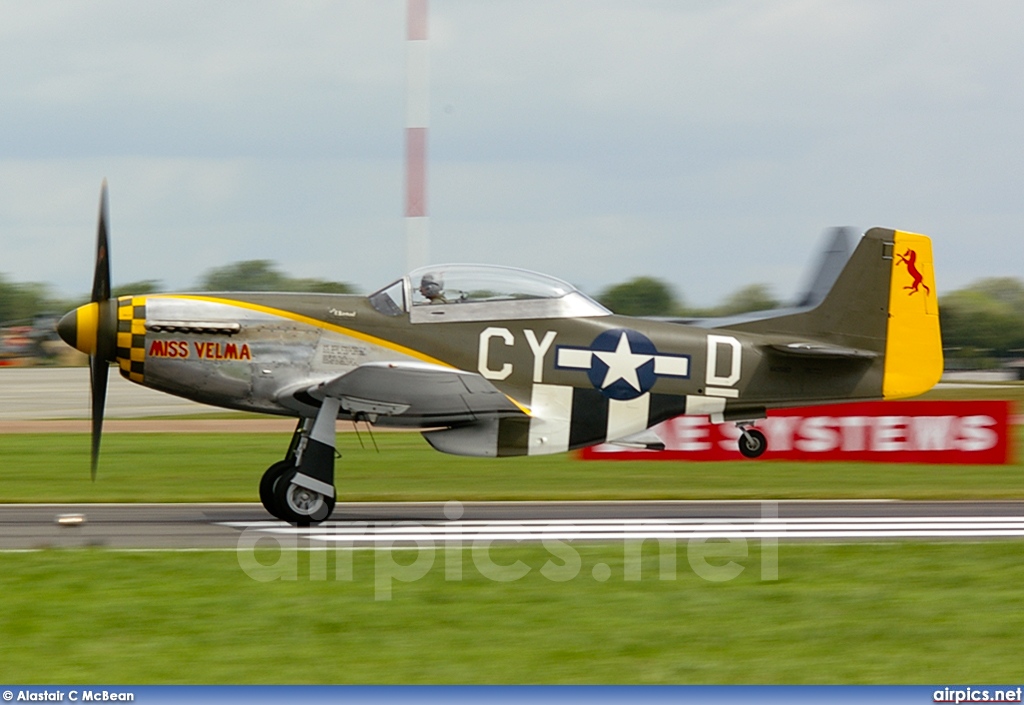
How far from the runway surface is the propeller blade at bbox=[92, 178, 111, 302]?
6.98ft

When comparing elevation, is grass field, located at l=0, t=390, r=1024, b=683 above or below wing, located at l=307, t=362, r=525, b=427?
below

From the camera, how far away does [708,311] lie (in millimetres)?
44594

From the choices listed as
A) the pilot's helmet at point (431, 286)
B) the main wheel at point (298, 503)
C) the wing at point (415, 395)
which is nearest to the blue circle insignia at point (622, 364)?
the wing at point (415, 395)

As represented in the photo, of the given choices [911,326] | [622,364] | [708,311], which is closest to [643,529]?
[622,364]

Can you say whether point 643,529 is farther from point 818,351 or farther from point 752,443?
point 818,351

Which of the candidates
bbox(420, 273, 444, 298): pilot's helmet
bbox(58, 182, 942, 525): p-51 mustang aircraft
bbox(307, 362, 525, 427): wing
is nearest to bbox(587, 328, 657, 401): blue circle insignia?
bbox(58, 182, 942, 525): p-51 mustang aircraft

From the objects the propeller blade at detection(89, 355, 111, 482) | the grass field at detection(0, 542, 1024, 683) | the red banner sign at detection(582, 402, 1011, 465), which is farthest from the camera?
the red banner sign at detection(582, 402, 1011, 465)

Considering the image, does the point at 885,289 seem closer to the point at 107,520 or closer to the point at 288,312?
the point at 288,312

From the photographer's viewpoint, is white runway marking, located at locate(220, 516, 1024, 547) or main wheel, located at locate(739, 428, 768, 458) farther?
main wheel, located at locate(739, 428, 768, 458)

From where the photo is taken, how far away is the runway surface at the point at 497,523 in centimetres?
1132

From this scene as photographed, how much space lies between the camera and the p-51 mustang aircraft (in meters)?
12.2

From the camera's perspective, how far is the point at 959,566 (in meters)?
9.70

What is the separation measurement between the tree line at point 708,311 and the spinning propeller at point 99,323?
8.31 metres

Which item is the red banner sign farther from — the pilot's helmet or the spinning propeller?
the spinning propeller
